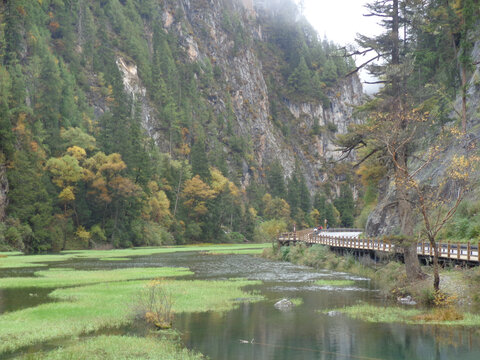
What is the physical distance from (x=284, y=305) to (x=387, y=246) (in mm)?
18878

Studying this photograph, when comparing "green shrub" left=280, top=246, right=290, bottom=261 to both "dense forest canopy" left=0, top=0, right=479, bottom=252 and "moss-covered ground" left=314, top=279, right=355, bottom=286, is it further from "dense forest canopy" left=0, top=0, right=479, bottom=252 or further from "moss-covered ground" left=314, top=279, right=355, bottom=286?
"moss-covered ground" left=314, top=279, right=355, bottom=286

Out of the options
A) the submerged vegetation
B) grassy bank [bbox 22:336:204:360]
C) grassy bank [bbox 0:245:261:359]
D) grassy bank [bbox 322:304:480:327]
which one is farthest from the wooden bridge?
grassy bank [bbox 22:336:204:360]

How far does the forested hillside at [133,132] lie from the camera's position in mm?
78188

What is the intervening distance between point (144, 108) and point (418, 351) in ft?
409

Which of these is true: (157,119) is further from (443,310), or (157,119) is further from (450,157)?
(443,310)

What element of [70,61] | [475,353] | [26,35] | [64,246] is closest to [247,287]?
[475,353]

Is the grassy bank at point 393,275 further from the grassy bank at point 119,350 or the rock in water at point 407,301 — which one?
the grassy bank at point 119,350

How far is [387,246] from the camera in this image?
41.1 meters

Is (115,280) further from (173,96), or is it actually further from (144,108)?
(173,96)

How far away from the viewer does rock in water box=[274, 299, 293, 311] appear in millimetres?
24881

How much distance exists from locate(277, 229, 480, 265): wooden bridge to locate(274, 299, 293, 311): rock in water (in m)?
6.63

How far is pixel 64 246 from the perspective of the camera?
266 feet

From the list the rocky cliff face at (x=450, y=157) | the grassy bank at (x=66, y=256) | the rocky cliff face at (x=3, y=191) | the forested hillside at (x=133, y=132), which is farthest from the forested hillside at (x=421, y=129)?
the rocky cliff face at (x=3, y=191)

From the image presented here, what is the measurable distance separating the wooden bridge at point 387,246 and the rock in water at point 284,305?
6628mm
